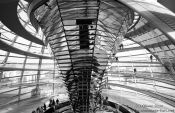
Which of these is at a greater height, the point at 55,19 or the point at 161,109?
the point at 55,19

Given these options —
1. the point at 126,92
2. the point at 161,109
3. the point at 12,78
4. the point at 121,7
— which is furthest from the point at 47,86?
the point at 121,7

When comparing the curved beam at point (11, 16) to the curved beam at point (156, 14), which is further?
the curved beam at point (11, 16)

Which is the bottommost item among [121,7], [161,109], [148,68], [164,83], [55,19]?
[161,109]

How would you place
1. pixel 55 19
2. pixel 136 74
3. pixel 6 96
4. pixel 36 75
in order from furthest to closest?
1. pixel 36 75
2. pixel 136 74
3. pixel 6 96
4. pixel 55 19

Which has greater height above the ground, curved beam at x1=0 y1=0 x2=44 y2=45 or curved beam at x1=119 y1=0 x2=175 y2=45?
curved beam at x1=0 y1=0 x2=44 y2=45

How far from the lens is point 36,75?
2625 centimetres

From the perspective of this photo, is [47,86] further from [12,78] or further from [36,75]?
[12,78]

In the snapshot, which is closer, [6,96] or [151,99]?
[151,99]

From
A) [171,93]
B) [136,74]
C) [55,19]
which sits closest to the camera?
[55,19]

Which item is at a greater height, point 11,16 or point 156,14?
point 11,16

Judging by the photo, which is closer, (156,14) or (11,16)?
(156,14)

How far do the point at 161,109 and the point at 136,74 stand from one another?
8.92 metres

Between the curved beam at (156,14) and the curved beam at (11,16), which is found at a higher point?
the curved beam at (11,16)

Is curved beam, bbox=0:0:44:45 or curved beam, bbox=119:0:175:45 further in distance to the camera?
curved beam, bbox=0:0:44:45
